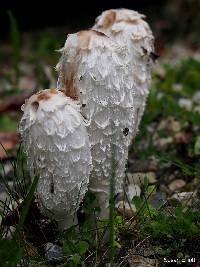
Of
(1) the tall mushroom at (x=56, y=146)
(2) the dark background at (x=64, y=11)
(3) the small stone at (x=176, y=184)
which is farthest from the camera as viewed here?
(2) the dark background at (x=64, y=11)

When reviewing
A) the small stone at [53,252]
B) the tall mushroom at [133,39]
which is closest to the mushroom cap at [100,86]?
the tall mushroom at [133,39]

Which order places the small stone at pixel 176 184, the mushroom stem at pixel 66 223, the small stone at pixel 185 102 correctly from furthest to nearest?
the small stone at pixel 185 102 < the small stone at pixel 176 184 < the mushroom stem at pixel 66 223

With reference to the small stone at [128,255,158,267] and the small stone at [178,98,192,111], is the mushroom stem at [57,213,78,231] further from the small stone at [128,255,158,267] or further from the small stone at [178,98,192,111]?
the small stone at [178,98,192,111]

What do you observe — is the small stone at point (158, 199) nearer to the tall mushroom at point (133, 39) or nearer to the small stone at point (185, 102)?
the tall mushroom at point (133, 39)

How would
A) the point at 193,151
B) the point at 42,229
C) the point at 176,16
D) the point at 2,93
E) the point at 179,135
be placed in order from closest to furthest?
the point at 42,229 < the point at 193,151 < the point at 179,135 < the point at 2,93 < the point at 176,16

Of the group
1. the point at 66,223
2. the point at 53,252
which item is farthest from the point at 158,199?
the point at 53,252

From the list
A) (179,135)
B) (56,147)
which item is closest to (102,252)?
(56,147)

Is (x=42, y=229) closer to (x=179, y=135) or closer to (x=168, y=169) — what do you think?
(x=168, y=169)

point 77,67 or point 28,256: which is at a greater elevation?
point 77,67
